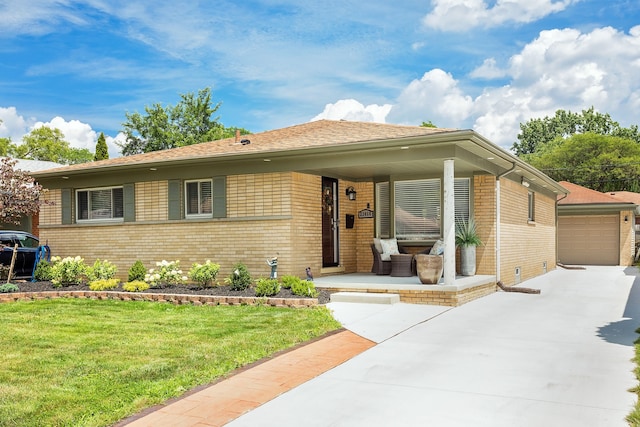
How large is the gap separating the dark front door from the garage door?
14.1 m

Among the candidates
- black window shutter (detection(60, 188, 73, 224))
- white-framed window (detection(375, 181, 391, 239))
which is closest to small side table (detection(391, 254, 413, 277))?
white-framed window (detection(375, 181, 391, 239))

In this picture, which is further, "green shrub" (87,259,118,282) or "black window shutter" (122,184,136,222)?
"black window shutter" (122,184,136,222)

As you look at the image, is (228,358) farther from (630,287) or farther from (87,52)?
(87,52)

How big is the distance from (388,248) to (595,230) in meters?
14.3

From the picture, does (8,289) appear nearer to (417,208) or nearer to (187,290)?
(187,290)

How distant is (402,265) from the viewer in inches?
495

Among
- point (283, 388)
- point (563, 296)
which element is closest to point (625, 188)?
point (563, 296)

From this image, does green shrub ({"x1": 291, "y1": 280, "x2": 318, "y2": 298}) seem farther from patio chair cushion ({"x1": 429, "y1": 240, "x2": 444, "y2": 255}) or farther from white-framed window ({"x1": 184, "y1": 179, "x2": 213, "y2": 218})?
white-framed window ({"x1": 184, "y1": 179, "x2": 213, "y2": 218})

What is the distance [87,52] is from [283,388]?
65.3 ft

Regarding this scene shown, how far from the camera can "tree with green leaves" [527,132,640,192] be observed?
123 feet

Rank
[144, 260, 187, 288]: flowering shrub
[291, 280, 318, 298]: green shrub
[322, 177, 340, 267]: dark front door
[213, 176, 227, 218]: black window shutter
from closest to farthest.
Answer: [291, 280, 318, 298]: green shrub, [144, 260, 187, 288]: flowering shrub, [213, 176, 227, 218]: black window shutter, [322, 177, 340, 267]: dark front door

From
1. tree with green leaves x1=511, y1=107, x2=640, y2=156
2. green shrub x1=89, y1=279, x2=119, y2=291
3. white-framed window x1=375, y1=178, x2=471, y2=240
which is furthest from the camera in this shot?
tree with green leaves x1=511, y1=107, x2=640, y2=156

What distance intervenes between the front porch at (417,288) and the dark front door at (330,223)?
1.37m

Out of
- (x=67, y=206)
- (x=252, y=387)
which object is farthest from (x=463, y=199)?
(x=67, y=206)
